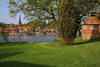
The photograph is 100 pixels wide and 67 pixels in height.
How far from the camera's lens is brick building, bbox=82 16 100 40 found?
29.6 meters

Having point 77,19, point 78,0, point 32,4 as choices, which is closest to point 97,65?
point 77,19

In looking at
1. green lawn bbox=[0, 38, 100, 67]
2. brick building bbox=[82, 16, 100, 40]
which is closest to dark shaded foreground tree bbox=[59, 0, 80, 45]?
green lawn bbox=[0, 38, 100, 67]

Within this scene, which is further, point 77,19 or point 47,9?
point 47,9

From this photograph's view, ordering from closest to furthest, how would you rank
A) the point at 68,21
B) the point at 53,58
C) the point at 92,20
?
the point at 53,58
the point at 68,21
the point at 92,20

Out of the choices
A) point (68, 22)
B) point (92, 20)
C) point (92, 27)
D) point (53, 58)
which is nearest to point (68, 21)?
point (68, 22)

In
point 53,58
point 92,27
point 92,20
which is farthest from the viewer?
point 92,20

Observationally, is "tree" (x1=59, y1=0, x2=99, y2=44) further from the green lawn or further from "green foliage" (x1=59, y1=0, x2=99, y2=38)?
the green lawn

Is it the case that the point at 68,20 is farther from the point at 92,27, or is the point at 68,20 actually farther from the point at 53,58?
the point at 92,27

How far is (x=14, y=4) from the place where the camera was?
28703mm

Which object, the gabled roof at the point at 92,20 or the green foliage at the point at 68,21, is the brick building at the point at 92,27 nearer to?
the gabled roof at the point at 92,20

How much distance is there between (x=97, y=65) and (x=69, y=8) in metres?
13.0

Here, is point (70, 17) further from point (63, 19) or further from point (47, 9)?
point (47, 9)

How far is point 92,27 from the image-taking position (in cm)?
3014

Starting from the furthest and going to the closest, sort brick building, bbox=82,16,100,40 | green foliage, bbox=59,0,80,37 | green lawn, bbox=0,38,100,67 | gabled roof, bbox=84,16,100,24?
1. gabled roof, bbox=84,16,100,24
2. brick building, bbox=82,16,100,40
3. green foliage, bbox=59,0,80,37
4. green lawn, bbox=0,38,100,67
